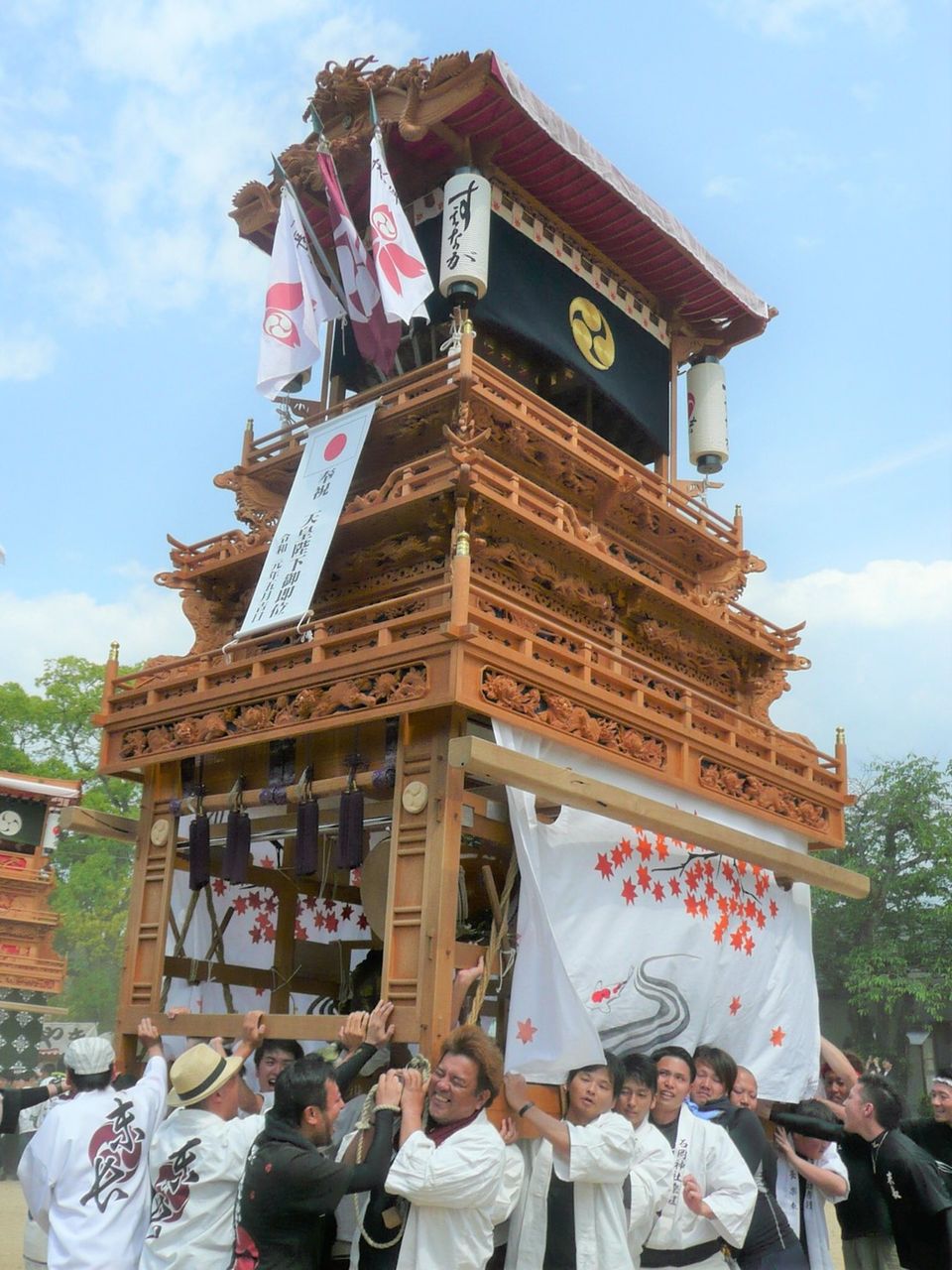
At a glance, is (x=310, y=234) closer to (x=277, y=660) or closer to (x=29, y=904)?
(x=277, y=660)

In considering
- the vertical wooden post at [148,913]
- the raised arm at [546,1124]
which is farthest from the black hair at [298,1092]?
the vertical wooden post at [148,913]

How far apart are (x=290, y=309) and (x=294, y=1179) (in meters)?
7.83

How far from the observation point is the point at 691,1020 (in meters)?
7.55

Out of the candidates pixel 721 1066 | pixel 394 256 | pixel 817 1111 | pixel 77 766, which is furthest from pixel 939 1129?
pixel 77 766

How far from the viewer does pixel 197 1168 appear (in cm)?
430

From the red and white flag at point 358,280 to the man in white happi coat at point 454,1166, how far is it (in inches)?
272

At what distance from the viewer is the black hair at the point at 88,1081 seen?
4.77 meters

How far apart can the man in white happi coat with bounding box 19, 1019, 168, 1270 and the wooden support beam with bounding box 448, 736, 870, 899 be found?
92.8 inches

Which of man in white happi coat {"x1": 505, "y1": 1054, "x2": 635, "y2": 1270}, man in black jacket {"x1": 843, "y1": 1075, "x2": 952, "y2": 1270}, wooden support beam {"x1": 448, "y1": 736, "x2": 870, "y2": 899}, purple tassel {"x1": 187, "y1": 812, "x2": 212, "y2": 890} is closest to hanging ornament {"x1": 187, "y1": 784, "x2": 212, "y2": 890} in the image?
purple tassel {"x1": 187, "y1": 812, "x2": 212, "y2": 890}

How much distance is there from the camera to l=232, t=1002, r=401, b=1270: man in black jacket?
154 inches

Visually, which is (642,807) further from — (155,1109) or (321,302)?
(321,302)

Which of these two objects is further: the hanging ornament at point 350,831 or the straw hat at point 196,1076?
the hanging ornament at point 350,831

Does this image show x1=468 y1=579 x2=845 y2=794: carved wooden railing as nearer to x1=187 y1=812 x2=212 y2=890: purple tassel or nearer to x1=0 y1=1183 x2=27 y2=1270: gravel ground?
x1=187 y1=812 x2=212 y2=890: purple tassel

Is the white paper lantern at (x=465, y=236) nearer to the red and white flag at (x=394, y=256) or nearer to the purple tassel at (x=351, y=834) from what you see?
the red and white flag at (x=394, y=256)
